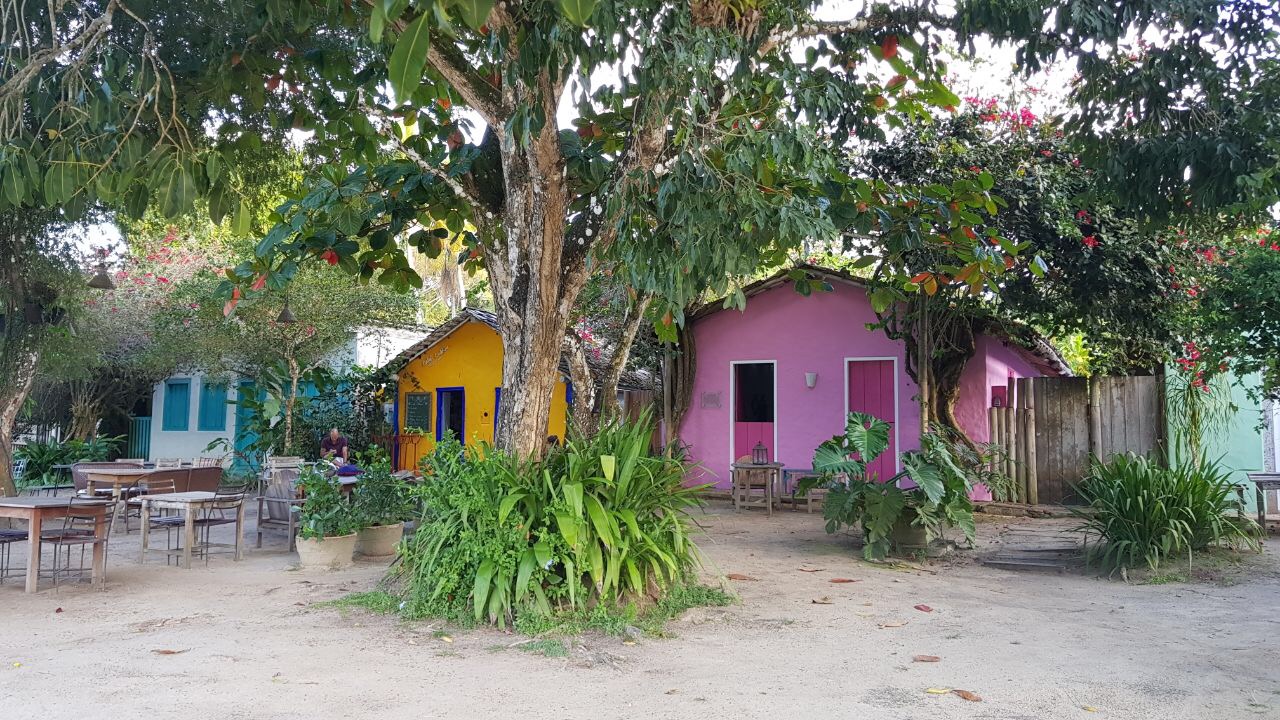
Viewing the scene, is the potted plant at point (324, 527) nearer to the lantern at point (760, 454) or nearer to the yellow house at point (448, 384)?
the lantern at point (760, 454)

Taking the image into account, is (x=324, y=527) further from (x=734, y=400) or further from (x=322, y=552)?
(x=734, y=400)

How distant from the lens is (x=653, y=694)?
15.5 ft

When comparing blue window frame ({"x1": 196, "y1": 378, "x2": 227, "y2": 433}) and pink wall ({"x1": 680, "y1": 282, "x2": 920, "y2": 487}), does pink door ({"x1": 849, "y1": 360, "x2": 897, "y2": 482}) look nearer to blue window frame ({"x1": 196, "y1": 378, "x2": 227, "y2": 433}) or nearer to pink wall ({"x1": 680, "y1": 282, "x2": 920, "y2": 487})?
pink wall ({"x1": 680, "y1": 282, "x2": 920, "y2": 487})

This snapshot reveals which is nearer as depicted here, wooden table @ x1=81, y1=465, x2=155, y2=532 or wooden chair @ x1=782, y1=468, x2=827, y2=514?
wooden table @ x1=81, y1=465, x2=155, y2=532

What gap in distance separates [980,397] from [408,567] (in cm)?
986

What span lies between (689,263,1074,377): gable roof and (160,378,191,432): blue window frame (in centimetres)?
1182

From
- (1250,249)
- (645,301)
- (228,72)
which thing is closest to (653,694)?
(645,301)

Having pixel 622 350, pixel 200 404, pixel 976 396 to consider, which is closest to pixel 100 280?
pixel 622 350

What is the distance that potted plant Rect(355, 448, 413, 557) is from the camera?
8969 millimetres

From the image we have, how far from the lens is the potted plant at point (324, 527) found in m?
8.42

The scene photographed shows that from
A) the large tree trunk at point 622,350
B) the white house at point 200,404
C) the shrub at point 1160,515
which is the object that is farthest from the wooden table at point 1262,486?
the white house at point 200,404

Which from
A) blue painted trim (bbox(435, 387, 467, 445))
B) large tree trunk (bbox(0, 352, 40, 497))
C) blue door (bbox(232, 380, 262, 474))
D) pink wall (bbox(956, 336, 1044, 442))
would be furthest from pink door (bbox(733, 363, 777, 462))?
large tree trunk (bbox(0, 352, 40, 497))

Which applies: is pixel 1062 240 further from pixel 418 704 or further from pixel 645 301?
pixel 418 704

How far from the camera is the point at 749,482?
13.6m
